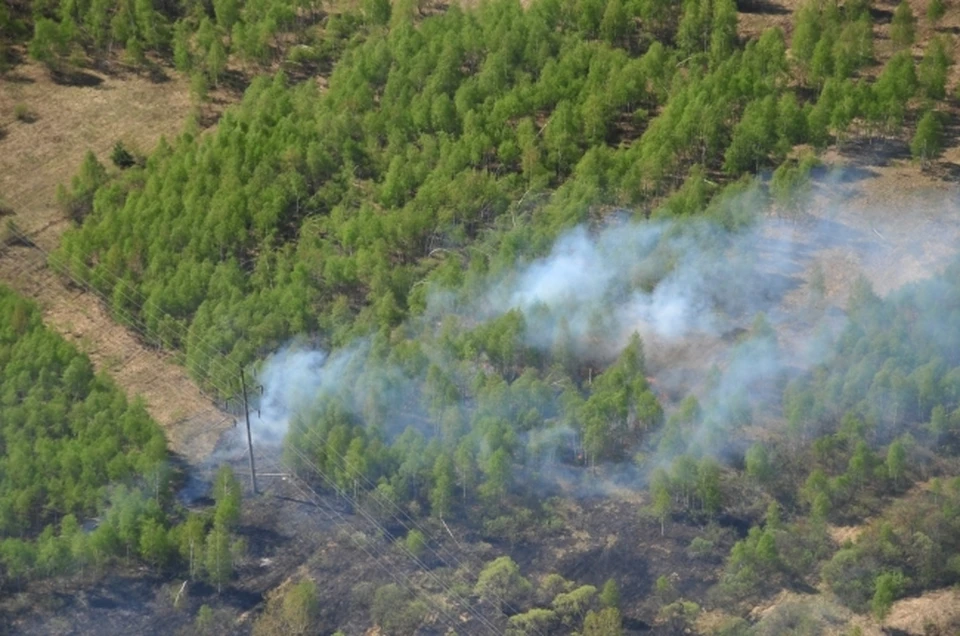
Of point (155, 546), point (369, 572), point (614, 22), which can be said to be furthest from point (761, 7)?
point (155, 546)

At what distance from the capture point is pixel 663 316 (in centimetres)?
6025

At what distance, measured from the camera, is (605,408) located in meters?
55.1

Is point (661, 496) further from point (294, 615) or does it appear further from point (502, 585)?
point (294, 615)

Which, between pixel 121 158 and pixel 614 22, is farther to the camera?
pixel 614 22

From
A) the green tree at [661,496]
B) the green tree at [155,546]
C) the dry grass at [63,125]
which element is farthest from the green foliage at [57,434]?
the green tree at [661,496]

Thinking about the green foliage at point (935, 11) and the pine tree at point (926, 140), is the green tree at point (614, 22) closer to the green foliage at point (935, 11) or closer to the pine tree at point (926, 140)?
the green foliage at point (935, 11)

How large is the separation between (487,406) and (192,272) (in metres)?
13.2

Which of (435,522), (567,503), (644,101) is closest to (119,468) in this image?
(435,522)

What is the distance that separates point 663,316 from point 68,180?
2662cm

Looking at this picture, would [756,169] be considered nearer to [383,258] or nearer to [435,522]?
[383,258]

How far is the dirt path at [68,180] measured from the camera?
59.6m

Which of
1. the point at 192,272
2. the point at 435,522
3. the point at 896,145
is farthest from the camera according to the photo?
the point at 896,145

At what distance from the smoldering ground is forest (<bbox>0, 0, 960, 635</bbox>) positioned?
0.15m

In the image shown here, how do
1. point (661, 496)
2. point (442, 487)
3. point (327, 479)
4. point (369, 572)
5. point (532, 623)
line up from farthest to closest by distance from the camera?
point (327, 479) → point (442, 487) → point (661, 496) → point (369, 572) → point (532, 623)
